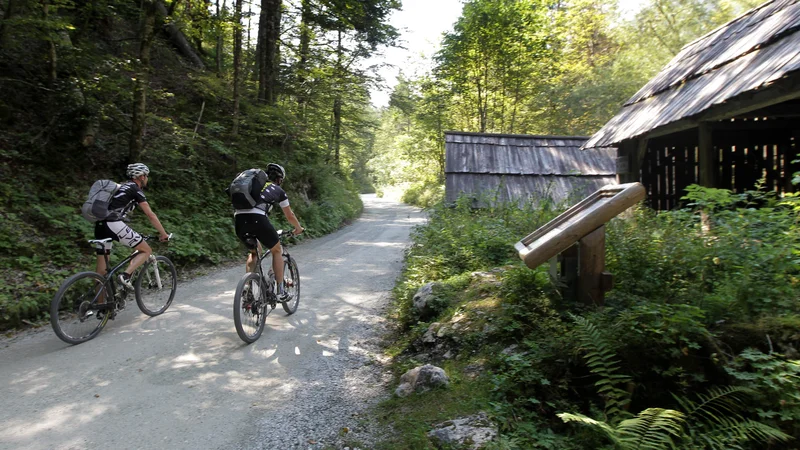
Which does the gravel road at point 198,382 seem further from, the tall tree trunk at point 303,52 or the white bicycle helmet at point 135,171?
the tall tree trunk at point 303,52

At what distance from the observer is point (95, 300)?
5211 millimetres

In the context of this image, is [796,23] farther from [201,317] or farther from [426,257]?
[201,317]

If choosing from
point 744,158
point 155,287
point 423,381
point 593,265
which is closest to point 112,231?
point 155,287

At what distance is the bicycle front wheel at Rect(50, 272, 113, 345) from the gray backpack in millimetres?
712

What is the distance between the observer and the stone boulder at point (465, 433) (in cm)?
278

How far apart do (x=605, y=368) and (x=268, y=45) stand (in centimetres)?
1652

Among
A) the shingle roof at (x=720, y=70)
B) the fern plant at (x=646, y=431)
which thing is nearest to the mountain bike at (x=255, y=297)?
the fern plant at (x=646, y=431)

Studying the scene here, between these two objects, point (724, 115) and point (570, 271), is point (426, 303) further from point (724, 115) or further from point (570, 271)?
point (724, 115)

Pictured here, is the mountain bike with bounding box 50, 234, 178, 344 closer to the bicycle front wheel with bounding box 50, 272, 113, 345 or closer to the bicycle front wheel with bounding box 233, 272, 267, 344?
the bicycle front wheel with bounding box 50, 272, 113, 345

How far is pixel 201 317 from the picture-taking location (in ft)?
19.7

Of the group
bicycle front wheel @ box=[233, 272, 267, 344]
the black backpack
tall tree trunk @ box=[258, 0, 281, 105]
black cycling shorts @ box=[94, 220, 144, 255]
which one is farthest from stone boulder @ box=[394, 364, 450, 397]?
tall tree trunk @ box=[258, 0, 281, 105]

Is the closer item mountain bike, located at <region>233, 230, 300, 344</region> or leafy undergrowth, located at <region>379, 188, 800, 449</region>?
leafy undergrowth, located at <region>379, 188, 800, 449</region>

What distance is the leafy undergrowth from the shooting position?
8.20 ft

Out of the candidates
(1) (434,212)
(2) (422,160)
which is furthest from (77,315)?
(2) (422,160)
